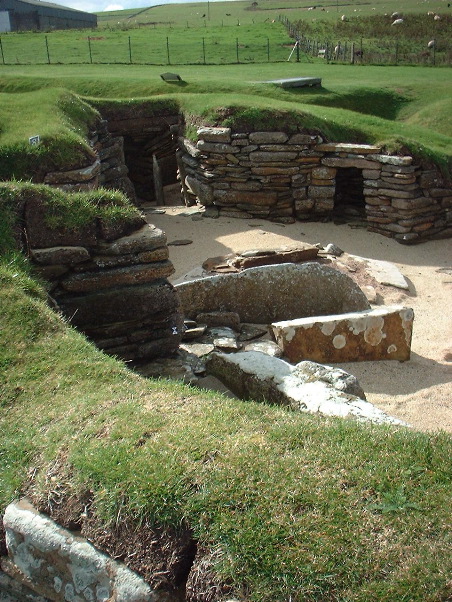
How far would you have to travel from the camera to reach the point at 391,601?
8.80 ft

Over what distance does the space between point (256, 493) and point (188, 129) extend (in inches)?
517

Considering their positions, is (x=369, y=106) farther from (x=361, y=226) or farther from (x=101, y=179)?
(x=101, y=179)

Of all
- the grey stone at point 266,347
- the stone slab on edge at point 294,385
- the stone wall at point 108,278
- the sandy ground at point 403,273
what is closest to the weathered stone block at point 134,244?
the stone wall at point 108,278

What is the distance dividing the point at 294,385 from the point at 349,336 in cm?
216

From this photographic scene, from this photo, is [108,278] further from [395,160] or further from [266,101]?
[266,101]

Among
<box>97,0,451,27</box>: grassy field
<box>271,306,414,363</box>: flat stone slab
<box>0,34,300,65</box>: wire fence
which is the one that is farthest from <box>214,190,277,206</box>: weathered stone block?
<box>97,0,451,27</box>: grassy field

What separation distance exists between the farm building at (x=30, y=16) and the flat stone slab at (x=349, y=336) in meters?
48.6

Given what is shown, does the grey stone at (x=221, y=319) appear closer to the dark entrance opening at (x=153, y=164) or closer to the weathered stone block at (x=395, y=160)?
the weathered stone block at (x=395, y=160)

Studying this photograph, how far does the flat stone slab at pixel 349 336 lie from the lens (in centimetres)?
728

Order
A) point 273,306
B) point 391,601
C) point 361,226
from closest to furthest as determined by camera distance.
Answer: point 391,601 → point 273,306 → point 361,226

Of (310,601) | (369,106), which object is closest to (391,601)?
(310,601)

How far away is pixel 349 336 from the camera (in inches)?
293

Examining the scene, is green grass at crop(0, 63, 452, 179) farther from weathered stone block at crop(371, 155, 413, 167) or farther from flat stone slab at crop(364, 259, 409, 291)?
flat stone slab at crop(364, 259, 409, 291)

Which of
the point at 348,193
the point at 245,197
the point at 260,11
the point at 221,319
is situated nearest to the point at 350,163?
the point at 348,193
